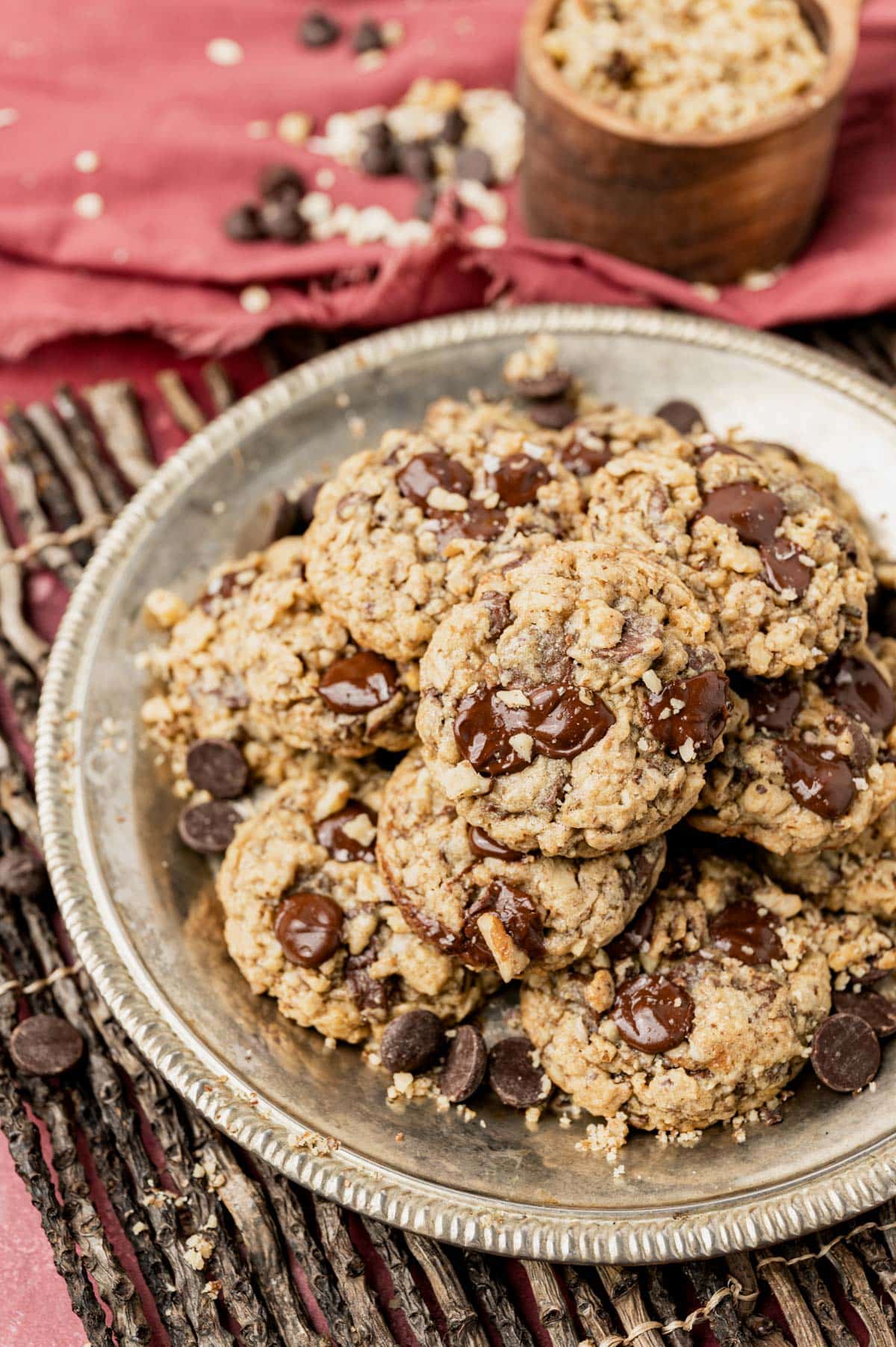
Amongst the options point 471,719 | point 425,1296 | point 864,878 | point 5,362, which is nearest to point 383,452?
point 471,719

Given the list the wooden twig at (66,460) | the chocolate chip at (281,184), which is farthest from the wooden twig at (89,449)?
the chocolate chip at (281,184)

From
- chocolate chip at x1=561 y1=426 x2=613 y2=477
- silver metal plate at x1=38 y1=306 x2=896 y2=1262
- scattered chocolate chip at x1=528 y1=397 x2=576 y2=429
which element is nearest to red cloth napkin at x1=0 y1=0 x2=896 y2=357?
silver metal plate at x1=38 y1=306 x2=896 y2=1262

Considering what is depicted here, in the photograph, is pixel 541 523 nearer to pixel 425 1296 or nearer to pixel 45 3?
pixel 425 1296

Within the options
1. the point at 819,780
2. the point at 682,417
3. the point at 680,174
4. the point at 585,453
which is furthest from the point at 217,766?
the point at 680,174

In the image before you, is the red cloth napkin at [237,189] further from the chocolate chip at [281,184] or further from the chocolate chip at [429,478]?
the chocolate chip at [429,478]

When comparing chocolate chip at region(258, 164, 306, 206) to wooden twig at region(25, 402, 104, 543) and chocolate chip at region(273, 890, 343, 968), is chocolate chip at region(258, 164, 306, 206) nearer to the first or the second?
wooden twig at region(25, 402, 104, 543)

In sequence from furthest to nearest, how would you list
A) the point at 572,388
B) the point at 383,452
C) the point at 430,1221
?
the point at 572,388 → the point at 383,452 → the point at 430,1221
